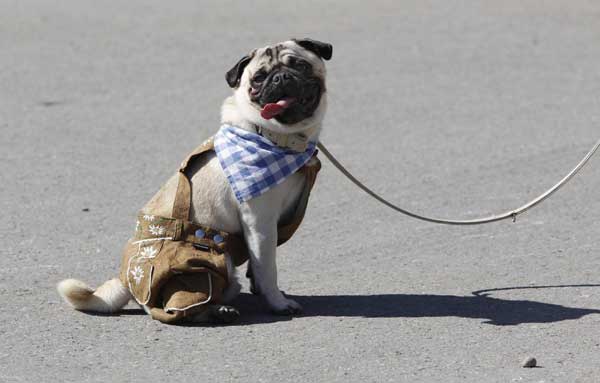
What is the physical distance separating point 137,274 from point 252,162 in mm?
791

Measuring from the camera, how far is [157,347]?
5723 mm

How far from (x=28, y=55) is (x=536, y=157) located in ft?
19.7

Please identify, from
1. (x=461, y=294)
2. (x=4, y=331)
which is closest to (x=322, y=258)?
(x=461, y=294)

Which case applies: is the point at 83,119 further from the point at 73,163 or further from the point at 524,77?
the point at 524,77

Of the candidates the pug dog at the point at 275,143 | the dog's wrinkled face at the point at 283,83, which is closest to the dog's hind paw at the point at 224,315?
the pug dog at the point at 275,143

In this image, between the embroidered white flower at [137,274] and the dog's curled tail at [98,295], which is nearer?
the embroidered white flower at [137,274]

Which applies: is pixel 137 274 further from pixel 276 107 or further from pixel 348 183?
pixel 348 183

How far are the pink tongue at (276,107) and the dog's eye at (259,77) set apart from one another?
0.46 ft

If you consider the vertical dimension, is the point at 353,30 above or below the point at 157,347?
above

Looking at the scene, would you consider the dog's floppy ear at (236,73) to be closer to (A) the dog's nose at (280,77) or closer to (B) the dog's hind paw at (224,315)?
(A) the dog's nose at (280,77)

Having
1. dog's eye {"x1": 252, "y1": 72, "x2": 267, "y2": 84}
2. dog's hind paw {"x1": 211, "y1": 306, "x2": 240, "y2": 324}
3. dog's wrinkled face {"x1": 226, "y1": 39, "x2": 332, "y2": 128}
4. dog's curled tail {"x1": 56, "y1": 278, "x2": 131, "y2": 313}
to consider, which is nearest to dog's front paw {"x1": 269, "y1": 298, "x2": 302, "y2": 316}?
dog's hind paw {"x1": 211, "y1": 306, "x2": 240, "y2": 324}

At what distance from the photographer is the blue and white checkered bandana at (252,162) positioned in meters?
6.00

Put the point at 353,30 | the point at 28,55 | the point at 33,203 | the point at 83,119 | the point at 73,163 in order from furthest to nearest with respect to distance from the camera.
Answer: the point at 353,30 → the point at 28,55 → the point at 83,119 → the point at 73,163 → the point at 33,203

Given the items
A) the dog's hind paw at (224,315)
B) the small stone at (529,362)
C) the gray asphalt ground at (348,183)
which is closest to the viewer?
the small stone at (529,362)
